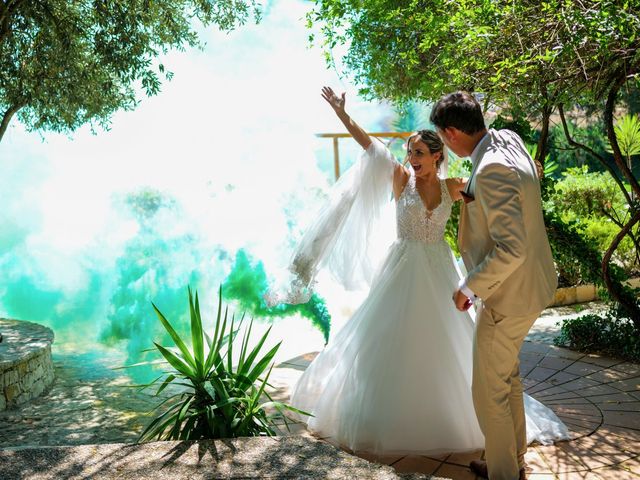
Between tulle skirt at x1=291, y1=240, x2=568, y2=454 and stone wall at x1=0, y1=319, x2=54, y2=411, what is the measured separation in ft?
9.61

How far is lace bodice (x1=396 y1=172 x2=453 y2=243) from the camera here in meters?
3.93

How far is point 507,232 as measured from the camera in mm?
2619

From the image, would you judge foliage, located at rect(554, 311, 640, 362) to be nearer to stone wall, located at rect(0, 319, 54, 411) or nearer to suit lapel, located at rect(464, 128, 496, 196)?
→ suit lapel, located at rect(464, 128, 496, 196)

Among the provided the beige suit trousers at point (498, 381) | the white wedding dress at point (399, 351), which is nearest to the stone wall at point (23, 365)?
the white wedding dress at point (399, 351)

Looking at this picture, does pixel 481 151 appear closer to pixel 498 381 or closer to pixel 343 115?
pixel 498 381

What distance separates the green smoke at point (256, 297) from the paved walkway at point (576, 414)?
2.19 meters

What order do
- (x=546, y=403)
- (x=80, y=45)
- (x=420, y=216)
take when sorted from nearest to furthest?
1. (x=420, y=216)
2. (x=546, y=403)
3. (x=80, y=45)

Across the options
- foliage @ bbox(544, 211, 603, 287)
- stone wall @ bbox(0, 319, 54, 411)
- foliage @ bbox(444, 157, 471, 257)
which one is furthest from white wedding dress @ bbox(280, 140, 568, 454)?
stone wall @ bbox(0, 319, 54, 411)

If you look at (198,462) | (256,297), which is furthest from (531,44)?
(256,297)

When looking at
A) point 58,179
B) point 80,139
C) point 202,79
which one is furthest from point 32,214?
point 202,79

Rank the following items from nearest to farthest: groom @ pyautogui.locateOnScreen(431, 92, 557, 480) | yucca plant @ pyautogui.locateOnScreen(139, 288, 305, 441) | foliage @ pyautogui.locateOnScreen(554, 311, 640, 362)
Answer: groom @ pyautogui.locateOnScreen(431, 92, 557, 480)
yucca plant @ pyautogui.locateOnScreen(139, 288, 305, 441)
foliage @ pyautogui.locateOnScreen(554, 311, 640, 362)

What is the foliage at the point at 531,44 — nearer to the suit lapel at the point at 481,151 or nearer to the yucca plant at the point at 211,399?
the suit lapel at the point at 481,151

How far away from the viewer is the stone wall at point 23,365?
5.54 meters

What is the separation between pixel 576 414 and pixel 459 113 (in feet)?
7.67
